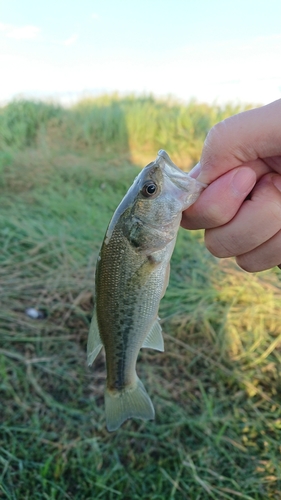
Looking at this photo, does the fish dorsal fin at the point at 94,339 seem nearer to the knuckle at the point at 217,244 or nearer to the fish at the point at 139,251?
the fish at the point at 139,251

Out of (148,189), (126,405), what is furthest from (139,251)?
(126,405)

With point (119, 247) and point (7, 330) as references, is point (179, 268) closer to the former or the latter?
point (7, 330)

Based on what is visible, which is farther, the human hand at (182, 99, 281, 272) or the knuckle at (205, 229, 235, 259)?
the knuckle at (205, 229, 235, 259)

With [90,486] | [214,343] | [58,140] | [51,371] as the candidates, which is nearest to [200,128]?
[58,140]

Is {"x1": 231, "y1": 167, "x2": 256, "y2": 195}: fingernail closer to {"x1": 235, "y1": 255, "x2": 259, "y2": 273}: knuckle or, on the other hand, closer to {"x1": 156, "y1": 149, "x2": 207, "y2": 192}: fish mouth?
{"x1": 156, "y1": 149, "x2": 207, "y2": 192}: fish mouth

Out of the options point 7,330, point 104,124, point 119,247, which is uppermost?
point 119,247

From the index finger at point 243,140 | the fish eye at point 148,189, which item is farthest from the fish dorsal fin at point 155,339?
the index finger at point 243,140

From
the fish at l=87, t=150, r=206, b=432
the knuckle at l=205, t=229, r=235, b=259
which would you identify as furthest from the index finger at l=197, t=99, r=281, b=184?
the knuckle at l=205, t=229, r=235, b=259
